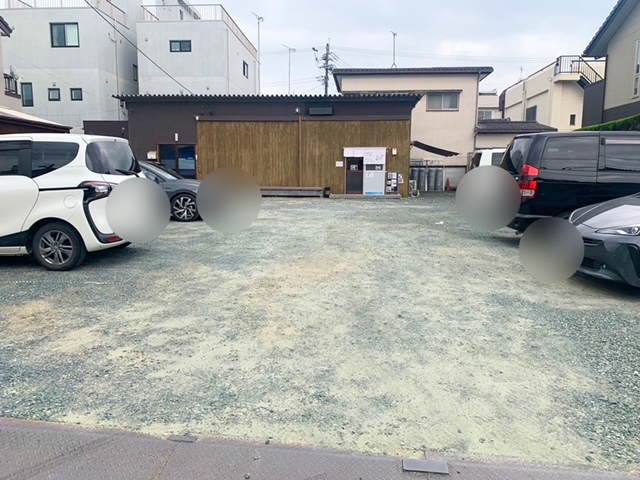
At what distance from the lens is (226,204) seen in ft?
27.5

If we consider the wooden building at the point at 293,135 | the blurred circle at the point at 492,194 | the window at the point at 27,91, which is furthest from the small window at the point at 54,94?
the blurred circle at the point at 492,194

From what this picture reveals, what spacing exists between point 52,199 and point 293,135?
1272cm

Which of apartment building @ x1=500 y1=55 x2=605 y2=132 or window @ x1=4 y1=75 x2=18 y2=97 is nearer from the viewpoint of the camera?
window @ x1=4 y1=75 x2=18 y2=97

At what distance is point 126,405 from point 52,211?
3756 mm

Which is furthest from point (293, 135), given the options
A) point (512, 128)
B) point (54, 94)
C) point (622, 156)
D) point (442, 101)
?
point (54, 94)

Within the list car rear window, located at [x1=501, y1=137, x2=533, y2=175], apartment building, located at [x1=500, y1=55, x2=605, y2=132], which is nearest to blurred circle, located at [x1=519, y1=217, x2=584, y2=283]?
car rear window, located at [x1=501, y1=137, x2=533, y2=175]

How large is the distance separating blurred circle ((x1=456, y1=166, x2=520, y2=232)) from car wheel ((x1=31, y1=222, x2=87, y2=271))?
5588 millimetres

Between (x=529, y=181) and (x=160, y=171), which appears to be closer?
(x=529, y=181)

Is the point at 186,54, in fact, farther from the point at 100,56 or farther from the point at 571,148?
the point at 571,148

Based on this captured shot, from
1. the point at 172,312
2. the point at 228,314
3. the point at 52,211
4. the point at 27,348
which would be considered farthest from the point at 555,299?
the point at 52,211

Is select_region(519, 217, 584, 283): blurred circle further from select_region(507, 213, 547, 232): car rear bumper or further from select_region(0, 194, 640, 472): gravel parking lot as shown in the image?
select_region(0, 194, 640, 472): gravel parking lot

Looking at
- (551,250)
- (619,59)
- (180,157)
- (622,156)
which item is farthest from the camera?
(180,157)

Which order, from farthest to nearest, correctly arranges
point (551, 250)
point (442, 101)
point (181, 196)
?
point (442, 101) → point (181, 196) → point (551, 250)

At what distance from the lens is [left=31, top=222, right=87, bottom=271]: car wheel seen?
223 inches
